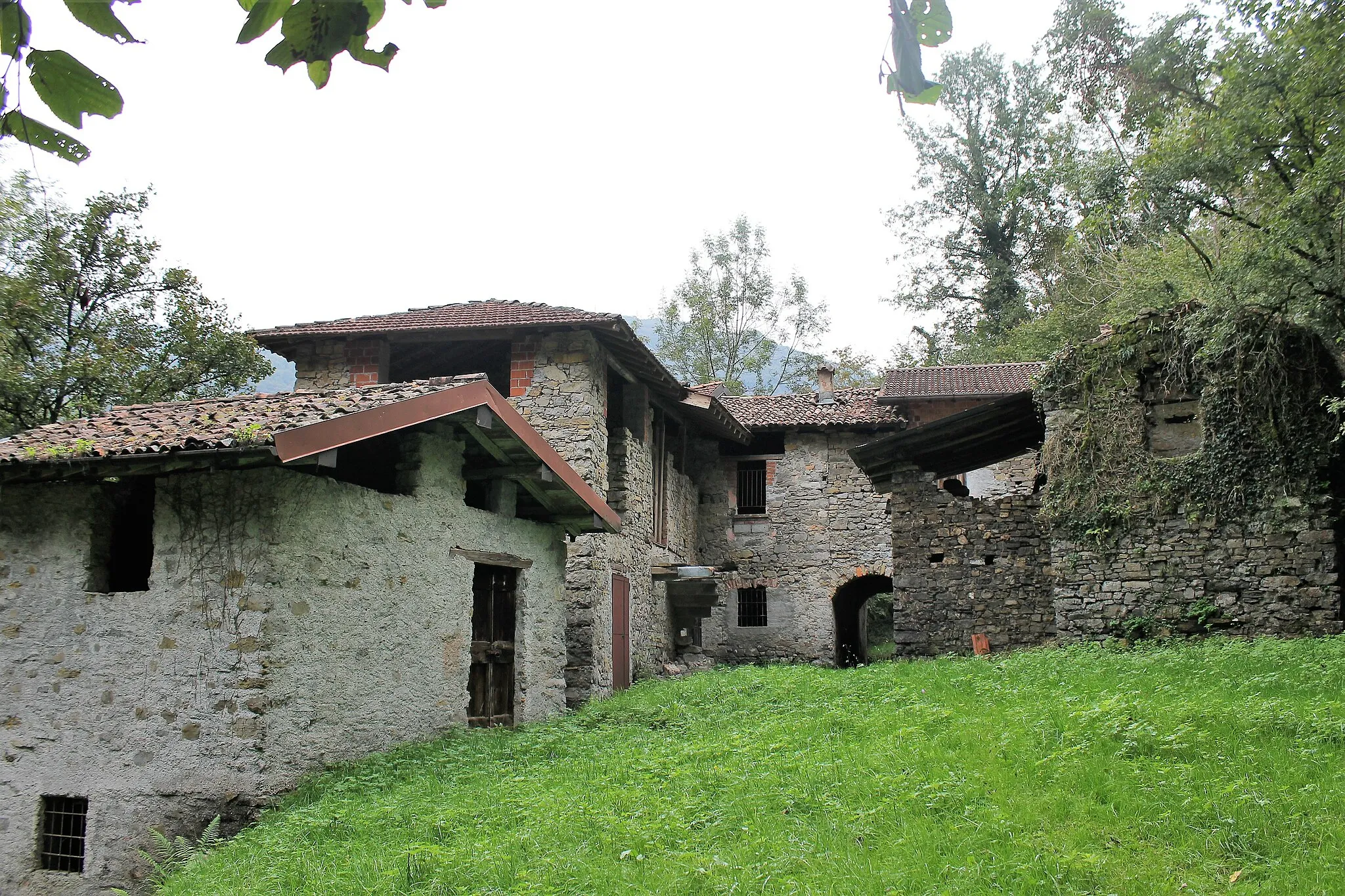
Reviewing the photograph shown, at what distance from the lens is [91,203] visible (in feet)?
59.8

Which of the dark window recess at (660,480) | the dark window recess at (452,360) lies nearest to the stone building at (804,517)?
the dark window recess at (660,480)

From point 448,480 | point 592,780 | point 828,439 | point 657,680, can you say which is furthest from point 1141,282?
point 592,780

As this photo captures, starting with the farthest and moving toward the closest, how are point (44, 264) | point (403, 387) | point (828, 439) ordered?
1. point (828, 439)
2. point (44, 264)
3. point (403, 387)

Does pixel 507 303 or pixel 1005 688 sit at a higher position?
pixel 507 303

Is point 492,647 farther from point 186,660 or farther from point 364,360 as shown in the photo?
point 364,360

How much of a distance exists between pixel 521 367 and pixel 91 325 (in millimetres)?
9636

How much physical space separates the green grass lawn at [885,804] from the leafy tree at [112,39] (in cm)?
404

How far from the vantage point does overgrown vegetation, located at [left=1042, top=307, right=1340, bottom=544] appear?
12.0 metres

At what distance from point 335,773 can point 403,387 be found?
3377 mm

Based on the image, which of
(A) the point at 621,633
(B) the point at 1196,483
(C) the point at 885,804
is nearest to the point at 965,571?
(B) the point at 1196,483

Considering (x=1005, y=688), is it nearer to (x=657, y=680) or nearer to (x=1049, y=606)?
(x=1049, y=606)

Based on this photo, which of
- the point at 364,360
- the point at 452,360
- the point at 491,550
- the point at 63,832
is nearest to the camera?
the point at 63,832

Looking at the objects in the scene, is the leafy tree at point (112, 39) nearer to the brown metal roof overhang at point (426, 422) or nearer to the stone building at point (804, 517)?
the brown metal roof overhang at point (426, 422)

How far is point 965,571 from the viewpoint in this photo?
14.3 m
